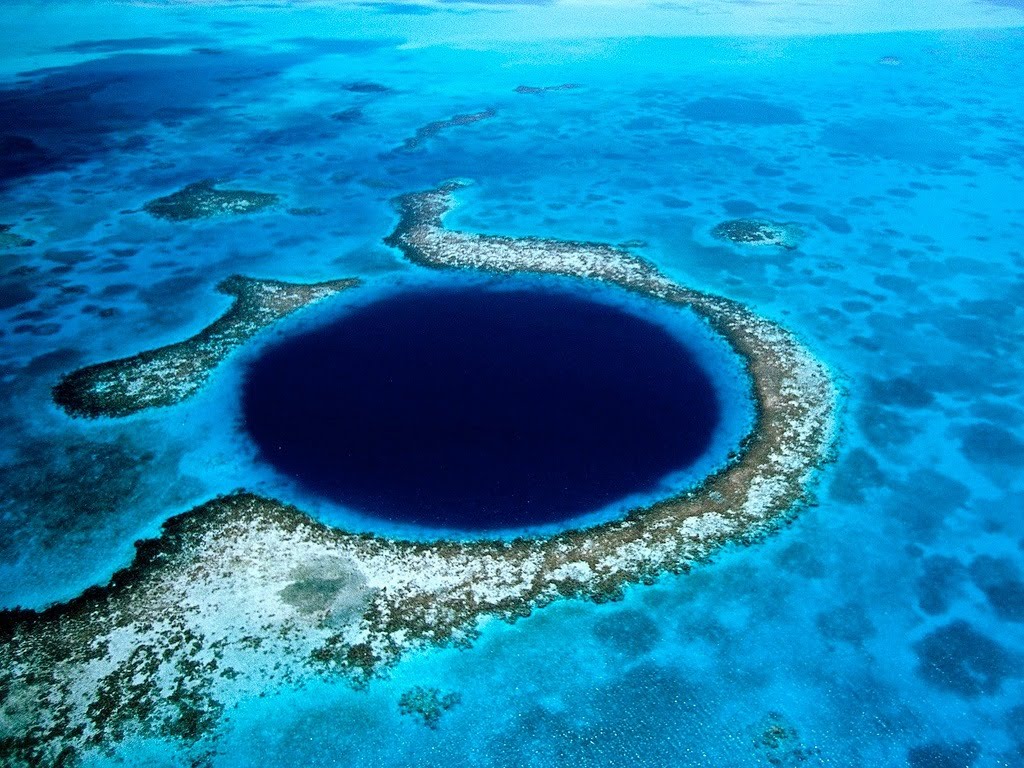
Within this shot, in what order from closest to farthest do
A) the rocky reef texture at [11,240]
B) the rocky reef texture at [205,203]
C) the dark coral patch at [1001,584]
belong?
the dark coral patch at [1001,584] < the rocky reef texture at [11,240] < the rocky reef texture at [205,203]

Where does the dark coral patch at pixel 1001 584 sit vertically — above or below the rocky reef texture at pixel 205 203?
below

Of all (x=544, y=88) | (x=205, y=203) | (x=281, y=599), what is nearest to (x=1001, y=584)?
(x=281, y=599)

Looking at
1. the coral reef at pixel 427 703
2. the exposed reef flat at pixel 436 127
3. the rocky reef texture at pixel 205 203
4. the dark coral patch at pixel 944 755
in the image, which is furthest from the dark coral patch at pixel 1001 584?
the exposed reef flat at pixel 436 127

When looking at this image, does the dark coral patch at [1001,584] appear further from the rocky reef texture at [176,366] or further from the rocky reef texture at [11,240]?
the rocky reef texture at [11,240]

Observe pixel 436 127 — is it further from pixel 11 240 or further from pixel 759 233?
pixel 11 240

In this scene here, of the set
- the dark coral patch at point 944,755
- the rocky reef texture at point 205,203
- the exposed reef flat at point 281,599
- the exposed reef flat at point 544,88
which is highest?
the exposed reef flat at point 544,88

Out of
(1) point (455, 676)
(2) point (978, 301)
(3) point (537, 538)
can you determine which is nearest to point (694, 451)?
(3) point (537, 538)

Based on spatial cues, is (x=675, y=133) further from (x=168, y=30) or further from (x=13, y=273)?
(x=168, y=30)
